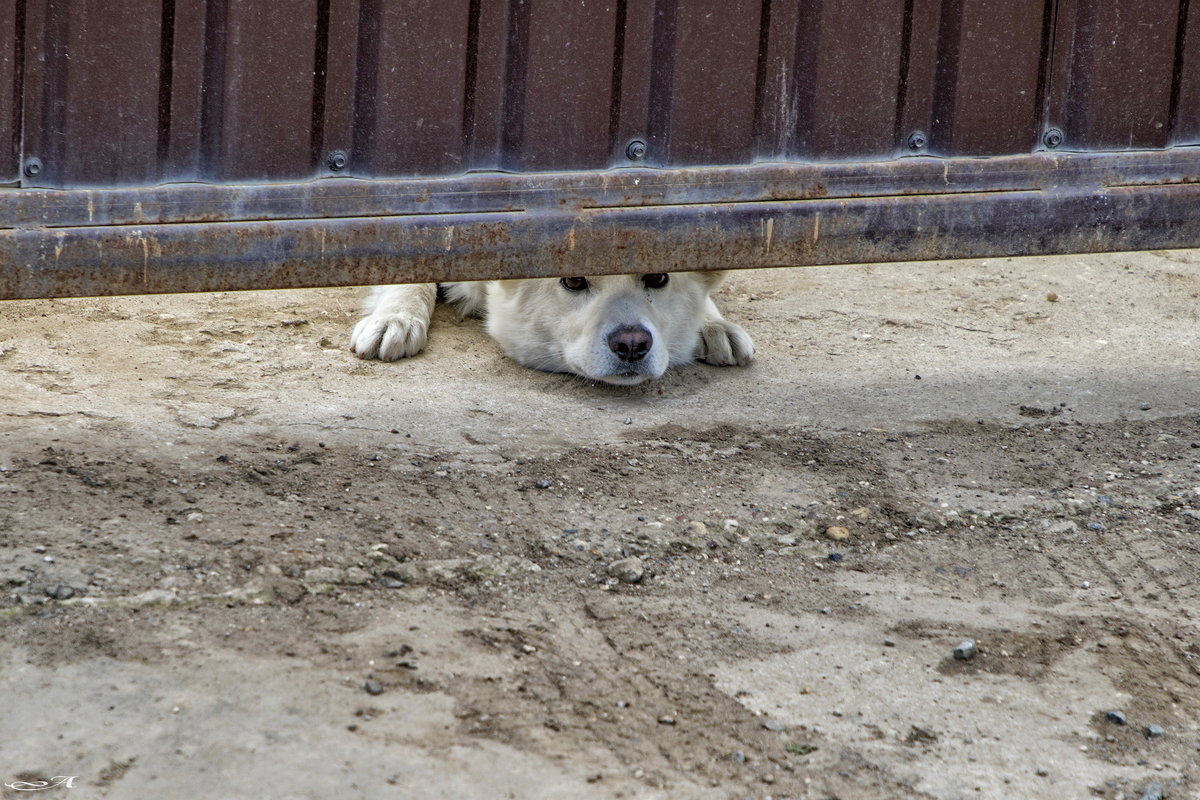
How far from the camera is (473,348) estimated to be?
13.7 feet

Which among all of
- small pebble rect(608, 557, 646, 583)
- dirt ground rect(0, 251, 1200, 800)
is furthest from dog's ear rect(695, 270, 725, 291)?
small pebble rect(608, 557, 646, 583)

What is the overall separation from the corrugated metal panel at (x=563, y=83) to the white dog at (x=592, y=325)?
3.19 ft

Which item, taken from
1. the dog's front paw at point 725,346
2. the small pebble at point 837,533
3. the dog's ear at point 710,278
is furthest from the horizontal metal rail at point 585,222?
the dog's ear at point 710,278

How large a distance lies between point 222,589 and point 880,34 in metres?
2.01

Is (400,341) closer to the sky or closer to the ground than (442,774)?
closer to the sky

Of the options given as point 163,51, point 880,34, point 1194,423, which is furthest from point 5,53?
point 1194,423

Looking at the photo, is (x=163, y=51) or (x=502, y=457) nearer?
(x=163, y=51)

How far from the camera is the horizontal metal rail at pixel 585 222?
2586 mm

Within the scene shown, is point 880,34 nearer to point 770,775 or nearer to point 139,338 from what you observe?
point 770,775

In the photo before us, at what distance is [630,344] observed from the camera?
377 centimetres

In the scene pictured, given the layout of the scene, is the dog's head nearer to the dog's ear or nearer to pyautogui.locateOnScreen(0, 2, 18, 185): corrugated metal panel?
the dog's ear

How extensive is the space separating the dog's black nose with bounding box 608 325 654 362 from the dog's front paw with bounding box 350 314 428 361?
0.64 meters

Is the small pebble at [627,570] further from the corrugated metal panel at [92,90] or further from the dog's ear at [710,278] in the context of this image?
the dog's ear at [710,278]

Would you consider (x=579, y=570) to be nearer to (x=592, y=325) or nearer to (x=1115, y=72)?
(x=592, y=325)
